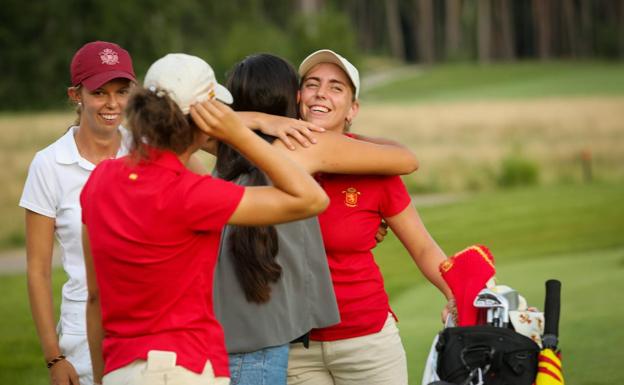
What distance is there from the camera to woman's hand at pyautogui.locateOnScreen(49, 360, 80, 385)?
153 inches

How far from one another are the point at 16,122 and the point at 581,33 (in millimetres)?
73730

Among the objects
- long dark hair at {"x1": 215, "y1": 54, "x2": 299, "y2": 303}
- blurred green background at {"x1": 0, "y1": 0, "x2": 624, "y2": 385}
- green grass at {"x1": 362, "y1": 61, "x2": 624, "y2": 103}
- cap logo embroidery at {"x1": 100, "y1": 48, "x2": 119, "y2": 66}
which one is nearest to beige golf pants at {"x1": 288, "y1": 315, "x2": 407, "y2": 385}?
long dark hair at {"x1": 215, "y1": 54, "x2": 299, "y2": 303}

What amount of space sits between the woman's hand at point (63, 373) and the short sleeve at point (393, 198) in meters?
1.24

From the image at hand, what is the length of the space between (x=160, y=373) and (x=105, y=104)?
1.58 metres

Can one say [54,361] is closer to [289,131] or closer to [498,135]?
[289,131]

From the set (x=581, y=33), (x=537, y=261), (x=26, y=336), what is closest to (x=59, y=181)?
(x=26, y=336)

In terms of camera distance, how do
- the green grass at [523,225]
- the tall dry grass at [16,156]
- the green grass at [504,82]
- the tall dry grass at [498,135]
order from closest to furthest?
the green grass at [523,225] < the tall dry grass at [16,156] < the tall dry grass at [498,135] < the green grass at [504,82]

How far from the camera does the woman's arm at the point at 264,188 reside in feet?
9.38

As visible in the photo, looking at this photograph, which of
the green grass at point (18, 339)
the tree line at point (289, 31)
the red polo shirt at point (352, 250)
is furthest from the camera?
the tree line at point (289, 31)

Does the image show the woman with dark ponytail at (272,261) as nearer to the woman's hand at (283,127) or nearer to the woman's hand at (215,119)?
the woman's hand at (283,127)

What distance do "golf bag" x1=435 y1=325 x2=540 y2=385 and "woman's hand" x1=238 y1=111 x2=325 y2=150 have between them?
28.7 inches

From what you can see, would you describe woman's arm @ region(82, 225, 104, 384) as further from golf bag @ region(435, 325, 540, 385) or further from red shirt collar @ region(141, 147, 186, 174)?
golf bag @ region(435, 325, 540, 385)

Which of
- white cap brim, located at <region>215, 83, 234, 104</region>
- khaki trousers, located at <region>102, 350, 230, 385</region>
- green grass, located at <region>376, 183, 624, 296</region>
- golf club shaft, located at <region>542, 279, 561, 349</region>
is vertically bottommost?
khaki trousers, located at <region>102, 350, 230, 385</region>

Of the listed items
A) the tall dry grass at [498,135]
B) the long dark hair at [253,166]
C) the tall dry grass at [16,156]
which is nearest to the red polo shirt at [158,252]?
the long dark hair at [253,166]
